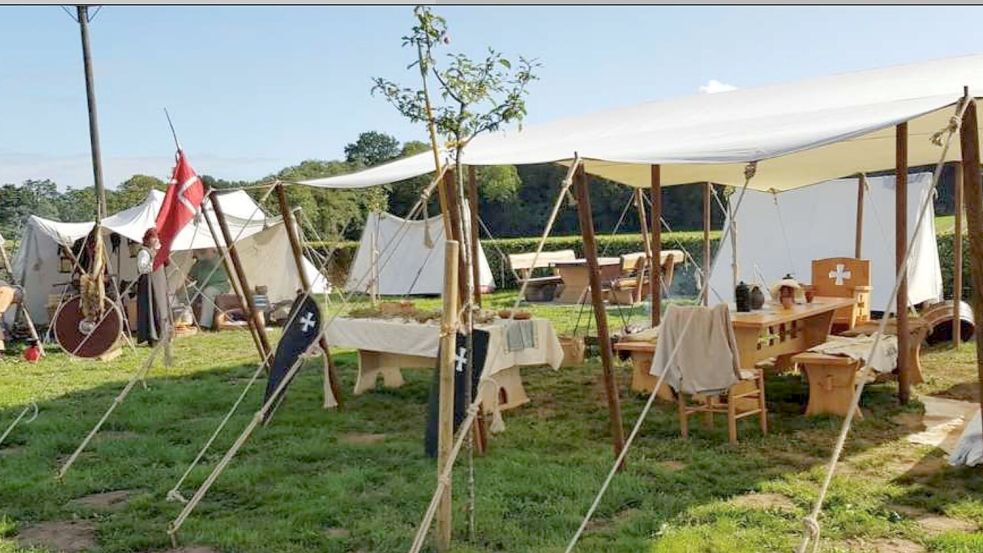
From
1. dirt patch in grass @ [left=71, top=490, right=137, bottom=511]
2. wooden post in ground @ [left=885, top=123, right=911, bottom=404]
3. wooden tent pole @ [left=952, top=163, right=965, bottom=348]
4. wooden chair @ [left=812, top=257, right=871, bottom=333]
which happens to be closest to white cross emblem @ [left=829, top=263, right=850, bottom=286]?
wooden chair @ [left=812, top=257, right=871, bottom=333]

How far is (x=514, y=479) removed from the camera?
4227 mm

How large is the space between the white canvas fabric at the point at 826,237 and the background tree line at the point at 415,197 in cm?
693

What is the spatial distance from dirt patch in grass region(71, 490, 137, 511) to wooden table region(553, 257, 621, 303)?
10.0m

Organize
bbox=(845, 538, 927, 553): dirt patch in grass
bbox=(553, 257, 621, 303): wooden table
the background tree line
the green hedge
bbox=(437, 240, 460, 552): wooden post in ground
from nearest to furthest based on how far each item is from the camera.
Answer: bbox=(437, 240, 460, 552): wooden post in ground, bbox=(845, 538, 927, 553): dirt patch in grass, bbox=(553, 257, 621, 303): wooden table, the green hedge, the background tree line

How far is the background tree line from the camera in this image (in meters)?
18.3

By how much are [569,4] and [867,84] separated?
284 cm

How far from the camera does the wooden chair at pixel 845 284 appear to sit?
7.30 m

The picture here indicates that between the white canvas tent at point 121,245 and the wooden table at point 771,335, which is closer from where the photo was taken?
the wooden table at point 771,335

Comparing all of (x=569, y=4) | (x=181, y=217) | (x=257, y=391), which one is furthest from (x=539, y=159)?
(x=257, y=391)

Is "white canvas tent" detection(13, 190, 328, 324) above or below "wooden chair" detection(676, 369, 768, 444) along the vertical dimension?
above

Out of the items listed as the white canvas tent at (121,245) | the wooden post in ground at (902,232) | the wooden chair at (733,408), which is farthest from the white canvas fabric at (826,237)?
the white canvas tent at (121,245)

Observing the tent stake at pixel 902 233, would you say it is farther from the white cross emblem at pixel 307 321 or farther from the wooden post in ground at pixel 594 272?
the white cross emblem at pixel 307 321

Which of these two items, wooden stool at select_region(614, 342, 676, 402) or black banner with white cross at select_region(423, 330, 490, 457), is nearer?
black banner with white cross at select_region(423, 330, 490, 457)

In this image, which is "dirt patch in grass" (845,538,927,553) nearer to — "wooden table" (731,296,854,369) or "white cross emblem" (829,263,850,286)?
"wooden table" (731,296,854,369)
